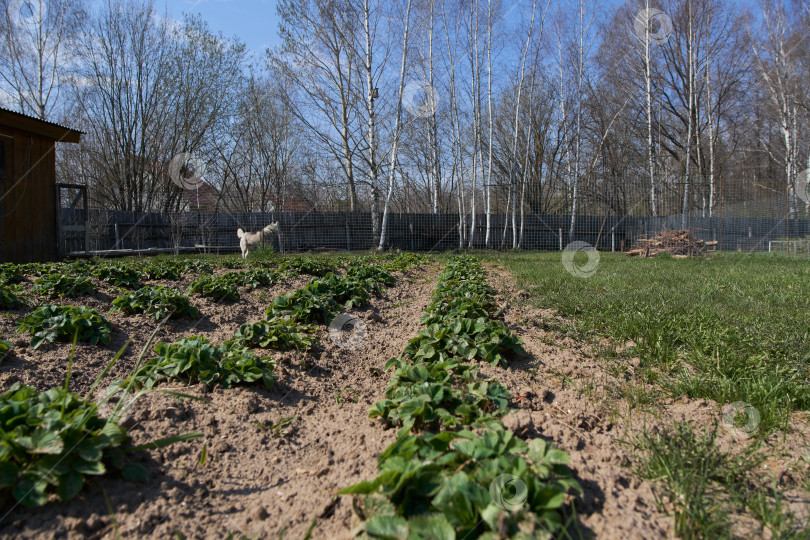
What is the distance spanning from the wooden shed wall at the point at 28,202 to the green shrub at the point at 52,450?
1000 centimetres

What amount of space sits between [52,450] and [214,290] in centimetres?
348

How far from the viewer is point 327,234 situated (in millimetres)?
17922

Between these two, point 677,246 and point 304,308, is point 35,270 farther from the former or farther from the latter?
point 677,246

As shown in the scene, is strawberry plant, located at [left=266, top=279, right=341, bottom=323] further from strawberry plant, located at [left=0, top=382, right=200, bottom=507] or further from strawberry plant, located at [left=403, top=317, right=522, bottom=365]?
strawberry plant, located at [left=0, top=382, right=200, bottom=507]

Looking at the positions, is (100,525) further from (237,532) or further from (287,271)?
(287,271)

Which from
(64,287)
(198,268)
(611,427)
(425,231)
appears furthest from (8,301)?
(425,231)

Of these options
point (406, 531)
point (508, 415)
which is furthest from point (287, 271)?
point (406, 531)

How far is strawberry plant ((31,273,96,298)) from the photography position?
4.35 metres

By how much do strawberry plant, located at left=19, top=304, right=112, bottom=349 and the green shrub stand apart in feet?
5.18

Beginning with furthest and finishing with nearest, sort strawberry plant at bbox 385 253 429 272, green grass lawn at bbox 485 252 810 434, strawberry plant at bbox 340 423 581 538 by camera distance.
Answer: strawberry plant at bbox 385 253 429 272
green grass lawn at bbox 485 252 810 434
strawberry plant at bbox 340 423 581 538

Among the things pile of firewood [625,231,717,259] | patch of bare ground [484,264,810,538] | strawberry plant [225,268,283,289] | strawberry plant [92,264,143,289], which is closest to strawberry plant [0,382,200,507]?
patch of bare ground [484,264,810,538]

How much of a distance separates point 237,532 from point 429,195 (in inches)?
1166

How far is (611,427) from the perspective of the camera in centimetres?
197

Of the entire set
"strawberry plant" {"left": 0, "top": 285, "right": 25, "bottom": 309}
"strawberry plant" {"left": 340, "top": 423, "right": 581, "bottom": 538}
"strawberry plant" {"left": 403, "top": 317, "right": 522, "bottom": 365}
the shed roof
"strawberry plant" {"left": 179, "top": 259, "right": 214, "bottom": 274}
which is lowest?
"strawberry plant" {"left": 340, "top": 423, "right": 581, "bottom": 538}
